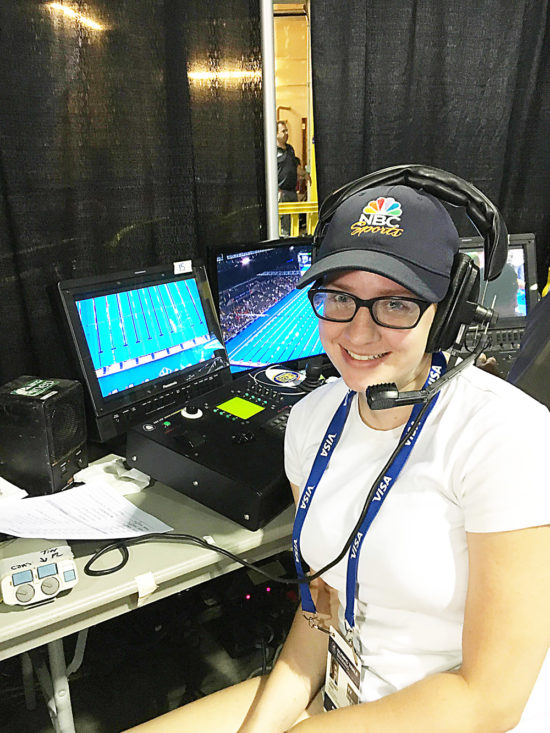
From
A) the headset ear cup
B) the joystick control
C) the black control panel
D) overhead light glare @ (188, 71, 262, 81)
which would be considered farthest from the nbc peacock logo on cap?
overhead light glare @ (188, 71, 262, 81)

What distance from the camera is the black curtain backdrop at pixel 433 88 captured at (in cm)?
201

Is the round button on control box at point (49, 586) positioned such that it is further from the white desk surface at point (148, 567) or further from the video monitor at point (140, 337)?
the video monitor at point (140, 337)

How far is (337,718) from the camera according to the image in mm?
886

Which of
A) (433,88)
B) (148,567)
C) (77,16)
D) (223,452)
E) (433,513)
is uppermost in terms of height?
(77,16)

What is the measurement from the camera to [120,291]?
4.79ft

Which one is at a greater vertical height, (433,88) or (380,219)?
(433,88)

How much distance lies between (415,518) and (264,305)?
103 cm

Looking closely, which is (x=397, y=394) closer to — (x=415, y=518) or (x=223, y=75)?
(x=415, y=518)

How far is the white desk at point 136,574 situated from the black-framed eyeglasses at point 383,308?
526 millimetres

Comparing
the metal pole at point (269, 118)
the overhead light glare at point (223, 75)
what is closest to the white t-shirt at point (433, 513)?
the metal pole at point (269, 118)

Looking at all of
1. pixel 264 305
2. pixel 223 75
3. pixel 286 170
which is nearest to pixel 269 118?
pixel 223 75

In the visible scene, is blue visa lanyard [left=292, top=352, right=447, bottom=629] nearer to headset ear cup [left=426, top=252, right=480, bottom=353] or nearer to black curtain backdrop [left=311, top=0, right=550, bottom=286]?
headset ear cup [left=426, top=252, right=480, bottom=353]

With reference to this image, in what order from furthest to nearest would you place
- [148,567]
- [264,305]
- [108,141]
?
1. [264,305]
2. [108,141]
3. [148,567]

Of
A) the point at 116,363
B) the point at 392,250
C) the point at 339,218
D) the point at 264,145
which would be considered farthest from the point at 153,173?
the point at 392,250
